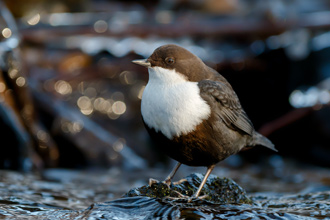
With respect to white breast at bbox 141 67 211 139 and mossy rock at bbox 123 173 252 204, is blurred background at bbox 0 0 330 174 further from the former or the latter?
white breast at bbox 141 67 211 139

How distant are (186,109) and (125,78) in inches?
201

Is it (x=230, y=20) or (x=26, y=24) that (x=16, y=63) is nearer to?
(x=26, y=24)

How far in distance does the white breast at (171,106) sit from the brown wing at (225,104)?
81 millimetres

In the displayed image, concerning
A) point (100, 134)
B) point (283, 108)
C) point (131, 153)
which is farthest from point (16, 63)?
point (283, 108)

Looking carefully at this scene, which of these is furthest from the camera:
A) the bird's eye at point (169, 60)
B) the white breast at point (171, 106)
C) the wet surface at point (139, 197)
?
the bird's eye at point (169, 60)

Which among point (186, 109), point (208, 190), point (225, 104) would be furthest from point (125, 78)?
point (186, 109)

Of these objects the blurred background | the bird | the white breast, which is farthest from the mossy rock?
the blurred background

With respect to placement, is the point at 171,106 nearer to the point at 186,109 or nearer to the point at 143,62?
the point at 186,109

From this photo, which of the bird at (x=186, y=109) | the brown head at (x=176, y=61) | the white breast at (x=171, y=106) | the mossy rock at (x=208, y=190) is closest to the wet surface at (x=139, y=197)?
the mossy rock at (x=208, y=190)

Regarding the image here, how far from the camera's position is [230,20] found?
8.85 meters

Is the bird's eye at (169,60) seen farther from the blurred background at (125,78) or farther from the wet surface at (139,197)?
the blurred background at (125,78)

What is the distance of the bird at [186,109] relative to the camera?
3.40 metres

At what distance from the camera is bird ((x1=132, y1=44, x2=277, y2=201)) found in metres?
3.40

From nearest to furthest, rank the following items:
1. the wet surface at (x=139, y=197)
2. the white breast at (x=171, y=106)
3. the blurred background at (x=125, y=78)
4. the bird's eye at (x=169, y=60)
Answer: the wet surface at (x=139, y=197) → the white breast at (x=171, y=106) → the bird's eye at (x=169, y=60) → the blurred background at (x=125, y=78)
